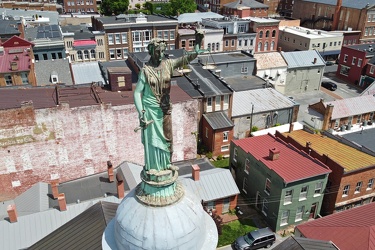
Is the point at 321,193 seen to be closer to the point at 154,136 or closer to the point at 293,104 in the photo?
the point at 293,104

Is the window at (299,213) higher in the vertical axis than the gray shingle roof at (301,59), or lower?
lower

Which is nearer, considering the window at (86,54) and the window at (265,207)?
the window at (265,207)

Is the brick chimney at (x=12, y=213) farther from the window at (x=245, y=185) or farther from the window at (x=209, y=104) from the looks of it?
the window at (x=209, y=104)

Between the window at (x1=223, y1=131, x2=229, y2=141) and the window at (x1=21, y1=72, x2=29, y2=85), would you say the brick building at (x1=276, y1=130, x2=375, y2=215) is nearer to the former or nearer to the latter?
the window at (x1=223, y1=131, x2=229, y2=141)

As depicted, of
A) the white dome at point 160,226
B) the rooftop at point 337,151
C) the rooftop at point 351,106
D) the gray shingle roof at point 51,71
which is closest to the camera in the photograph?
the white dome at point 160,226

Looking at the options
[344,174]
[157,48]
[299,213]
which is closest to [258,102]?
[344,174]

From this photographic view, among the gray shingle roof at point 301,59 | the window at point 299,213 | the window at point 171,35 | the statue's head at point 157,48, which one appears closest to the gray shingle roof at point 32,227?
the window at point 299,213

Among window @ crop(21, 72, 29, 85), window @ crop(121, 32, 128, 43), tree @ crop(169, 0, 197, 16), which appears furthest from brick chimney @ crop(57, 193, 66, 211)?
tree @ crop(169, 0, 197, 16)
